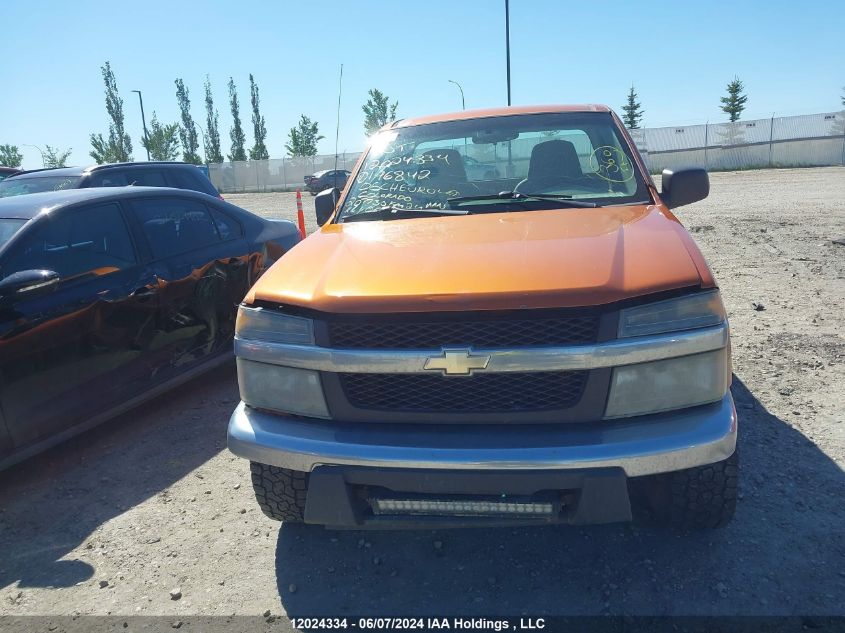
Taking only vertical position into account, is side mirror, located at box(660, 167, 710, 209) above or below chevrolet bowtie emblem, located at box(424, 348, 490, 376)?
above

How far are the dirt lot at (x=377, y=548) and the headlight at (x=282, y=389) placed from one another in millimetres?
777

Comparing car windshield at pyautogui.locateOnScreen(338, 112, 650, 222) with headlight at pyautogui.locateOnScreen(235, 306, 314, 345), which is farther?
car windshield at pyautogui.locateOnScreen(338, 112, 650, 222)

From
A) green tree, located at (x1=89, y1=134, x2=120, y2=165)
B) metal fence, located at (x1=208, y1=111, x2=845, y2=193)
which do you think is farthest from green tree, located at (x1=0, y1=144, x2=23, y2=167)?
metal fence, located at (x1=208, y1=111, x2=845, y2=193)

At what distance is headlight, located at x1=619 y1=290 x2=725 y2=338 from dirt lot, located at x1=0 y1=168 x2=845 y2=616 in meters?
1.04

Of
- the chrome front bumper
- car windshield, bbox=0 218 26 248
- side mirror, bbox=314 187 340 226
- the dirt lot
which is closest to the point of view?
the chrome front bumper

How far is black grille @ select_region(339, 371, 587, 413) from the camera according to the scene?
7.37 feet

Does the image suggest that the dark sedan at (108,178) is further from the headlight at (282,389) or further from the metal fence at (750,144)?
the metal fence at (750,144)

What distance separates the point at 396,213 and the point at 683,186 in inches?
63.5

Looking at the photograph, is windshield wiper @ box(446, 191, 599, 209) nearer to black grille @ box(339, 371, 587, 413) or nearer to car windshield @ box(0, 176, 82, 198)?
black grille @ box(339, 371, 587, 413)

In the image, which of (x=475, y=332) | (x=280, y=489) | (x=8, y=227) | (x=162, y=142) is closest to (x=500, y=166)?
(x=475, y=332)

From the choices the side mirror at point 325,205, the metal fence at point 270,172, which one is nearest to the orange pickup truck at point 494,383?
the side mirror at point 325,205

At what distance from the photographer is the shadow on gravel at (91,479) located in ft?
9.82

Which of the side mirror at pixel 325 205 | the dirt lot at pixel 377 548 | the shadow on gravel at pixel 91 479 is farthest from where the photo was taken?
the side mirror at pixel 325 205

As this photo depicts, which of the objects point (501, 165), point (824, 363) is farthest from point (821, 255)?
point (501, 165)
